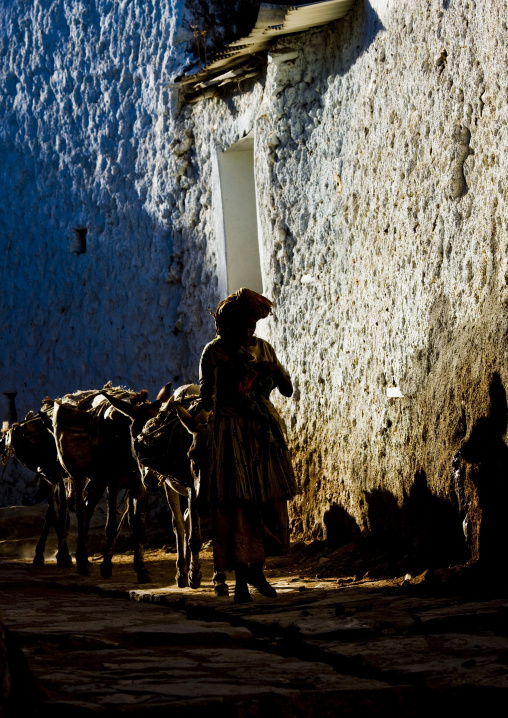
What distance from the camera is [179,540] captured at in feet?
25.3

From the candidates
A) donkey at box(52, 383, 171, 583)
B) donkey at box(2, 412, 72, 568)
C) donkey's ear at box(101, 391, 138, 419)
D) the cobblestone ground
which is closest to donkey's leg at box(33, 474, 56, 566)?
donkey at box(2, 412, 72, 568)

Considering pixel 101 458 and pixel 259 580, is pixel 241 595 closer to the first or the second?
pixel 259 580

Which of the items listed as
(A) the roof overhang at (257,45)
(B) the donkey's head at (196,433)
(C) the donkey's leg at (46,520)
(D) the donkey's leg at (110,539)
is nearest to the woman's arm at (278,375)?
(B) the donkey's head at (196,433)

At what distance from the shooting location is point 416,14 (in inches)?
273

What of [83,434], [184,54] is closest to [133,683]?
[83,434]

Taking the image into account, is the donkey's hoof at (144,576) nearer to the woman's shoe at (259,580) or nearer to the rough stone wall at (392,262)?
the rough stone wall at (392,262)

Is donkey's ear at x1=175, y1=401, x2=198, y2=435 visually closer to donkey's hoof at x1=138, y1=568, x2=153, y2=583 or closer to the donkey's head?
the donkey's head

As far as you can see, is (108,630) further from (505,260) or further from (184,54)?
(184,54)

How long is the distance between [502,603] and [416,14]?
4.23 meters

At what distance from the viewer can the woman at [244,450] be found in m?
5.82

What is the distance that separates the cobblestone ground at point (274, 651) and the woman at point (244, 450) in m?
0.34

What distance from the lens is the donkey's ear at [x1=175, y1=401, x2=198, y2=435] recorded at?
6.82 meters

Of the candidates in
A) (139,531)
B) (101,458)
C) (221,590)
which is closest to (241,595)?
(221,590)

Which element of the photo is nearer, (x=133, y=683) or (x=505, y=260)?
(x=133, y=683)
